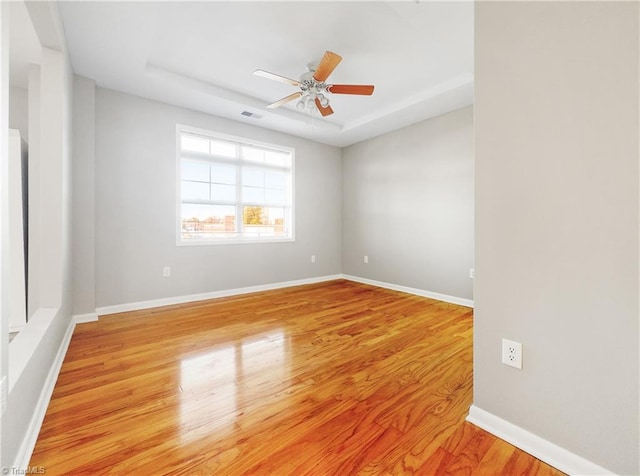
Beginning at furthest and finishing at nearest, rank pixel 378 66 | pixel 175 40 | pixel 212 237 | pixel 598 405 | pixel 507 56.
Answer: pixel 212 237 < pixel 378 66 < pixel 175 40 < pixel 507 56 < pixel 598 405

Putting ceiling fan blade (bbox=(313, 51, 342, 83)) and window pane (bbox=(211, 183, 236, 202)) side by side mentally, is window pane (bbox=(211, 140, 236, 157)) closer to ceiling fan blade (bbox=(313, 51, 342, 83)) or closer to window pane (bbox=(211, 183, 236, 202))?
window pane (bbox=(211, 183, 236, 202))

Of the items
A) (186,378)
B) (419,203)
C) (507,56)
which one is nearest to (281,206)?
(419,203)

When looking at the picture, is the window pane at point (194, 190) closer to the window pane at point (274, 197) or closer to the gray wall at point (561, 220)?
the window pane at point (274, 197)

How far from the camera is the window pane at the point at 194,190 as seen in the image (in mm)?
3757

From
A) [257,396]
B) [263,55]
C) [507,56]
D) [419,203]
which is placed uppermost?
[263,55]

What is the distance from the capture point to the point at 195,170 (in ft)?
12.6

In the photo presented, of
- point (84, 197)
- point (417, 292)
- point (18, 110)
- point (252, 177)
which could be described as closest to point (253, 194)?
point (252, 177)

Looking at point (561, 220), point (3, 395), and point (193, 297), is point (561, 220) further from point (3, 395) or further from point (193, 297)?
point (193, 297)

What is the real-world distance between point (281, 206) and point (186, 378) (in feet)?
10.8

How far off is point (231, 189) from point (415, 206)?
2.75 metres

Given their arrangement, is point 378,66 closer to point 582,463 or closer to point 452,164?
point 452,164

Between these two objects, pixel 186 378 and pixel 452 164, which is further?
pixel 452 164

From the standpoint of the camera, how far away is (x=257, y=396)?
1632 mm

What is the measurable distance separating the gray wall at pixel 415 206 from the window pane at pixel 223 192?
2149 millimetres
